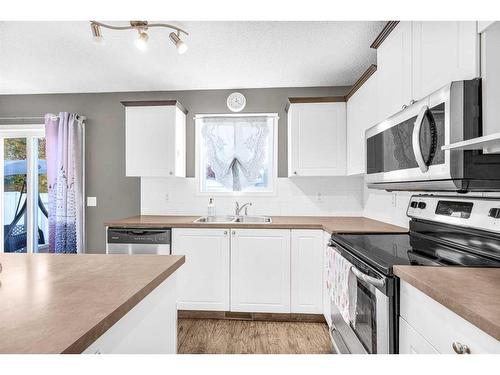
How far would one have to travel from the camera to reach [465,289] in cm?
88

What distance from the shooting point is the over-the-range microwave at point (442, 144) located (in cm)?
109

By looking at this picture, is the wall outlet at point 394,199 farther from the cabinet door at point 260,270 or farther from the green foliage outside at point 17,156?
the green foliage outside at point 17,156

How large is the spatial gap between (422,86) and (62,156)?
3.51 metres

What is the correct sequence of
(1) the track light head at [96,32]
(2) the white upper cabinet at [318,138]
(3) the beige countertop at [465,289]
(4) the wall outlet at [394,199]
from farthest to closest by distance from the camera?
(2) the white upper cabinet at [318,138]
(4) the wall outlet at [394,199]
(1) the track light head at [96,32]
(3) the beige countertop at [465,289]

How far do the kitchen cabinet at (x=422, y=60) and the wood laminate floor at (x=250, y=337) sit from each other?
1.77 metres

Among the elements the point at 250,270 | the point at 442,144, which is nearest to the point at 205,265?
the point at 250,270

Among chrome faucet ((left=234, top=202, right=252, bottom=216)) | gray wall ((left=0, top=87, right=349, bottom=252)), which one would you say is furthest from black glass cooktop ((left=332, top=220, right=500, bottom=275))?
gray wall ((left=0, top=87, right=349, bottom=252))

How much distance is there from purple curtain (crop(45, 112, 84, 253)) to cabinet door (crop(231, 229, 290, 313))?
1.94 metres

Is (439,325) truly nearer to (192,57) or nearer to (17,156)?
(192,57)

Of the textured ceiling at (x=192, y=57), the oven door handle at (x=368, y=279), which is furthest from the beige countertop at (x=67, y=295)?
the textured ceiling at (x=192, y=57)

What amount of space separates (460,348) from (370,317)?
1.78ft

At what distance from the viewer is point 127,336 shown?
2.70 ft

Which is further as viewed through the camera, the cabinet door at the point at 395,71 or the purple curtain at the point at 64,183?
the purple curtain at the point at 64,183
